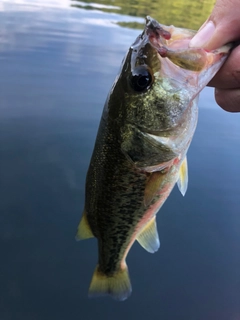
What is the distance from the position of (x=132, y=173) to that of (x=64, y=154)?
413 centimetres

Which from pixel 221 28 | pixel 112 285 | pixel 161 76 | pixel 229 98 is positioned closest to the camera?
pixel 221 28

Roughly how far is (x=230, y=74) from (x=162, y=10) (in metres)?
18.6

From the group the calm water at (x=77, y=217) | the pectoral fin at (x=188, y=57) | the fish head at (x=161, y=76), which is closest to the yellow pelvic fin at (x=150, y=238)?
the fish head at (x=161, y=76)

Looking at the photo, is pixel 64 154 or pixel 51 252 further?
pixel 64 154

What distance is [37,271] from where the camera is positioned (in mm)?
4219

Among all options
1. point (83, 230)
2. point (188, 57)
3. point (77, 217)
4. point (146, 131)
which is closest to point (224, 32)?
point (188, 57)

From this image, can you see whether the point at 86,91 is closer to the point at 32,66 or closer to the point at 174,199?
the point at 32,66

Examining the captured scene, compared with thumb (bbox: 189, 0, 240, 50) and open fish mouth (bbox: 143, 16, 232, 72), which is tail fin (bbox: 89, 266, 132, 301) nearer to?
open fish mouth (bbox: 143, 16, 232, 72)

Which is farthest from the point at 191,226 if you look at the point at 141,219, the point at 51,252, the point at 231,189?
the point at 141,219

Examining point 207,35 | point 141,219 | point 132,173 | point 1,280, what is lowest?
point 1,280

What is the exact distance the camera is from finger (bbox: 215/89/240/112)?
171cm

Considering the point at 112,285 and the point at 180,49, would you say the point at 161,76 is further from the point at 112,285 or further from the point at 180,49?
the point at 112,285

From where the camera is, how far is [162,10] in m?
18.6

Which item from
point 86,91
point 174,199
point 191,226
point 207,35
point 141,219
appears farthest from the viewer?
point 86,91
